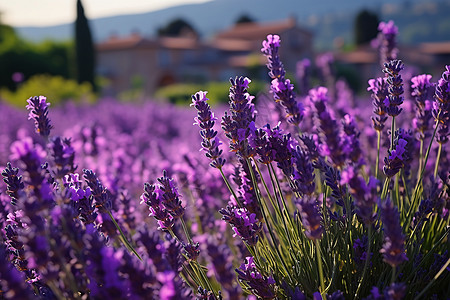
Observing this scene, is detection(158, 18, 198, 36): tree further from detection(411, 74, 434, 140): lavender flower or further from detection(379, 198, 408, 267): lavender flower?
detection(379, 198, 408, 267): lavender flower

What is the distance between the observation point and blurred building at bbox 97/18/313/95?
4247 cm

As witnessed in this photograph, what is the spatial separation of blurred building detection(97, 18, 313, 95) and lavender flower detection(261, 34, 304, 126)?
39.4 m

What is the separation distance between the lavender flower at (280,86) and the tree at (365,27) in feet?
183

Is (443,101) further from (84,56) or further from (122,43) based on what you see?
(122,43)

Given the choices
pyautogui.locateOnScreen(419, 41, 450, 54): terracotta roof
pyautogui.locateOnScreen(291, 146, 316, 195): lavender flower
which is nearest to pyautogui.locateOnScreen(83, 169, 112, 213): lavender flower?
pyautogui.locateOnScreen(291, 146, 316, 195): lavender flower

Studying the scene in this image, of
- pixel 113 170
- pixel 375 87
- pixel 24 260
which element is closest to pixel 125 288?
pixel 24 260

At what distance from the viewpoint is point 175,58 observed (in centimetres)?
4344

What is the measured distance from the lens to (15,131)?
6.38m

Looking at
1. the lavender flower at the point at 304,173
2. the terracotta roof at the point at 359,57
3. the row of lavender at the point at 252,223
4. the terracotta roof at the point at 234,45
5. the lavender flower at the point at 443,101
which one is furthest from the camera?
the terracotta roof at the point at 359,57

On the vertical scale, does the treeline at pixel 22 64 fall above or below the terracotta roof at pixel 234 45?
above

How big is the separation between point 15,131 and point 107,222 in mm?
5192

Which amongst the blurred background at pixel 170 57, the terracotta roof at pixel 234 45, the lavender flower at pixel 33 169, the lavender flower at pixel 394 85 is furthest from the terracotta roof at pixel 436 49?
the lavender flower at pixel 33 169

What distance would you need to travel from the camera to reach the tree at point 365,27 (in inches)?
2125

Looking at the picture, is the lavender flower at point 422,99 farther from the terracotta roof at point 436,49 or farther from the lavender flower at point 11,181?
the terracotta roof at point 436,49
